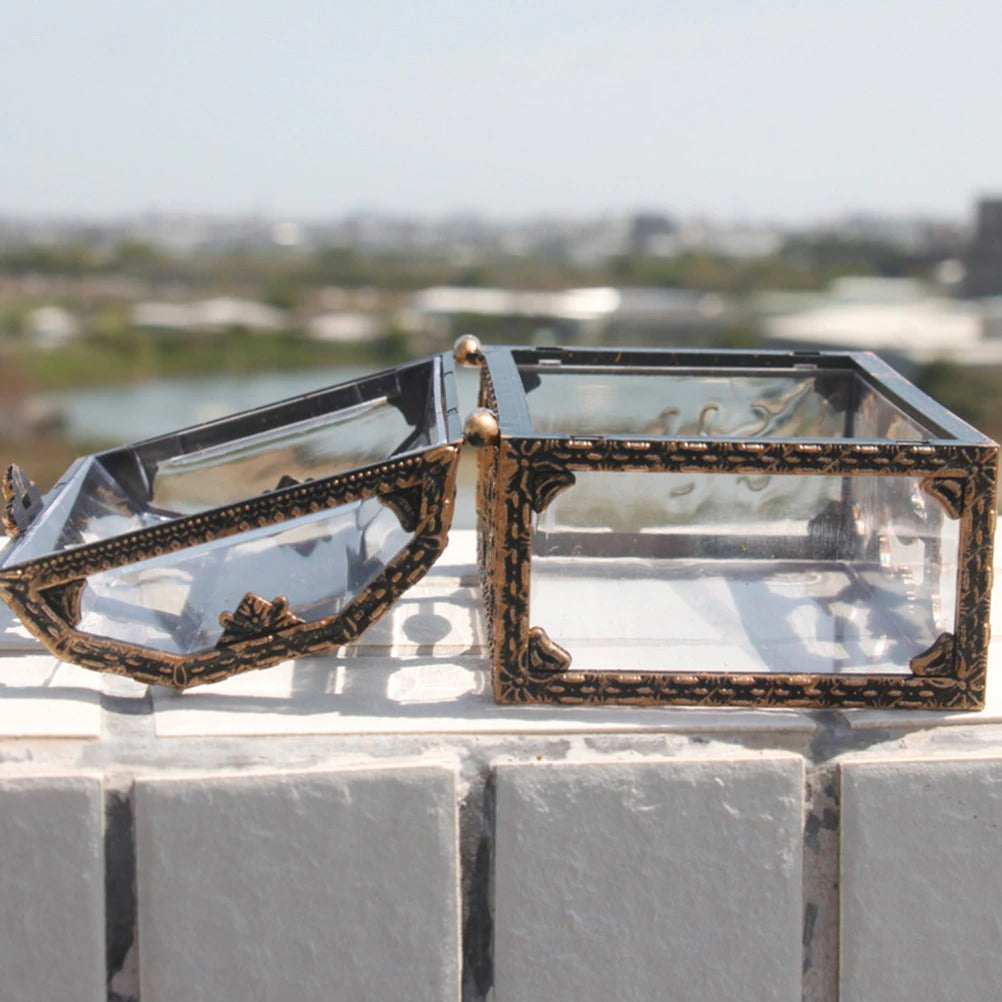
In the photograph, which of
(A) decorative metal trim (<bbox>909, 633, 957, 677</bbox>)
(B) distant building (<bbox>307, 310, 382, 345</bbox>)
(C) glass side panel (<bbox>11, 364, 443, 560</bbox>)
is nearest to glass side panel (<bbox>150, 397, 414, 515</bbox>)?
(C) glass side panel (<bbox>11, 364, 443, 560</bbox>)


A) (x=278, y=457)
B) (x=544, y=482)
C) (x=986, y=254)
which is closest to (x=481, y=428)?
(x=544, y=482)

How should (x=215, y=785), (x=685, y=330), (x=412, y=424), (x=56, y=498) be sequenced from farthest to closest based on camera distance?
1. (x=685, y=330)
2. (x=412, y=424)
3. (x=56, y=498)
4. (x=215, y=785)

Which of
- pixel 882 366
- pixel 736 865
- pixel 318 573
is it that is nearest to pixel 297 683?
pixel 318 573

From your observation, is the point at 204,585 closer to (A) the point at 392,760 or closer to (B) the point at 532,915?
(A) the point at 392,760

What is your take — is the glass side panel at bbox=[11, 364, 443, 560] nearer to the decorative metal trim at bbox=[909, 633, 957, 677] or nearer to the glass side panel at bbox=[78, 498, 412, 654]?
the glass side panel at bbox=[78, 498, 412, 654]

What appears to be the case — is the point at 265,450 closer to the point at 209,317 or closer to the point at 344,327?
the point at 344,327

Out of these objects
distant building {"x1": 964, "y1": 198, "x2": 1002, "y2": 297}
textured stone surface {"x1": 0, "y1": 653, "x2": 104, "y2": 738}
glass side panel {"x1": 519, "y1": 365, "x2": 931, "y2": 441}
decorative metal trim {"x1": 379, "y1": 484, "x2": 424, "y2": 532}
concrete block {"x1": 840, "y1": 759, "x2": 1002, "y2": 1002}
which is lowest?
concrete block {"x1": 840, "y1": 759, "x2": 1002, "y2": 1002}
